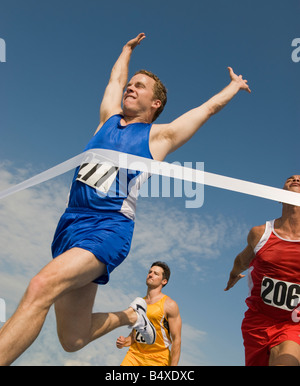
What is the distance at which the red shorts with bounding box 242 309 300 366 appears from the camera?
176 inches

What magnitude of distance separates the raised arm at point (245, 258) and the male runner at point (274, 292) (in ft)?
0.04

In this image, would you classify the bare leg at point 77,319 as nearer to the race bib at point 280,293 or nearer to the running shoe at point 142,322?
the running shoe at point 142,322

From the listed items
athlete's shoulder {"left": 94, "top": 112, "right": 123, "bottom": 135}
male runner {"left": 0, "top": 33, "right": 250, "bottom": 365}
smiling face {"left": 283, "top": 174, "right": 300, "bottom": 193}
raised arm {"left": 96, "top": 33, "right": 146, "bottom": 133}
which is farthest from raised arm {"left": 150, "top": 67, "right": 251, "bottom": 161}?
smiling face {"left": 283, "top": 174, "right": 300, "bottom": 193}

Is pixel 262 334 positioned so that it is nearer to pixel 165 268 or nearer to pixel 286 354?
pixel 286 354

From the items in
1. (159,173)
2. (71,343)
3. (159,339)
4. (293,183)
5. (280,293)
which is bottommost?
(71,343)

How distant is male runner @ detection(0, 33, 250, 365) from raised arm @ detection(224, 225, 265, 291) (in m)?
1.89

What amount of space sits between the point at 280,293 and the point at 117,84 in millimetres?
3194

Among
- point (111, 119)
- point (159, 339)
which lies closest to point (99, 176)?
point (111, 119)

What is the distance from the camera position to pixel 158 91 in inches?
169

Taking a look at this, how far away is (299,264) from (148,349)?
12.0 ft

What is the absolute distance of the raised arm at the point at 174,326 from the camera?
6.95 meters

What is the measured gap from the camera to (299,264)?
4.71 meters

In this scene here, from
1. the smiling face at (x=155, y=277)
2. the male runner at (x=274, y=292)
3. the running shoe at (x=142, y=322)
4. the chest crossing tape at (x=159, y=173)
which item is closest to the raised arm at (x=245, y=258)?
the male runner at (x=274, y=292)
